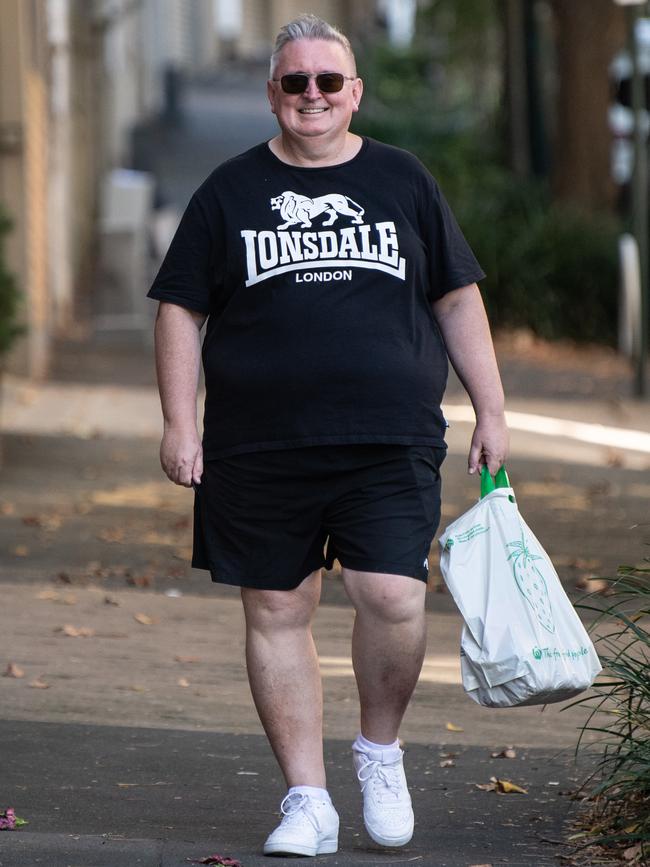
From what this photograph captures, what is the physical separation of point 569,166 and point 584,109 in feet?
2.31

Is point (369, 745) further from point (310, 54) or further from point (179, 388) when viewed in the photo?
point (310, 54)

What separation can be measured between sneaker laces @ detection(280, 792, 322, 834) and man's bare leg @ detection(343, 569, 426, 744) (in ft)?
0.80

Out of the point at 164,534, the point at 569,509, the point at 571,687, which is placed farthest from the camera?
the point at 569,509

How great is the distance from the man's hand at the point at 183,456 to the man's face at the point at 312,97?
761mm

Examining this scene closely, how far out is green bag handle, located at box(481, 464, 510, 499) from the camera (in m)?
4.51

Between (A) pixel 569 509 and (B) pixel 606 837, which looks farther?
(A) pixel 569 509

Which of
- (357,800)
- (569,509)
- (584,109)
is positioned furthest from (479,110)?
(357,800)

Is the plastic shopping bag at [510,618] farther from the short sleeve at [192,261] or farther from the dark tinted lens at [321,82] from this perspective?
the dark tinted lens at [321,82]

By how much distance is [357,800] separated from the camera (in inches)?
197

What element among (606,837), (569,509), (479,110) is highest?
(606,837)

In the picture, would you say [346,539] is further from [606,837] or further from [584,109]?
[584,109]

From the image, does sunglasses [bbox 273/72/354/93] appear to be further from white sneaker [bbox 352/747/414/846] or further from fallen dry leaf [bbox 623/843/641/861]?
fallen dry leaf [bbox 623/843/641/861]

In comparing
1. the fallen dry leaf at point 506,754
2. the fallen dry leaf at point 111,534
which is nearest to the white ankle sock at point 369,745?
the fallen dry leaf at point 506,754

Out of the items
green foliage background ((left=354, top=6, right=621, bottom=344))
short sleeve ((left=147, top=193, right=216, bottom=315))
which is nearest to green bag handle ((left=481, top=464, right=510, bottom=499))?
short sleeve ((left=147, top=193, right=216, bottom=315))
